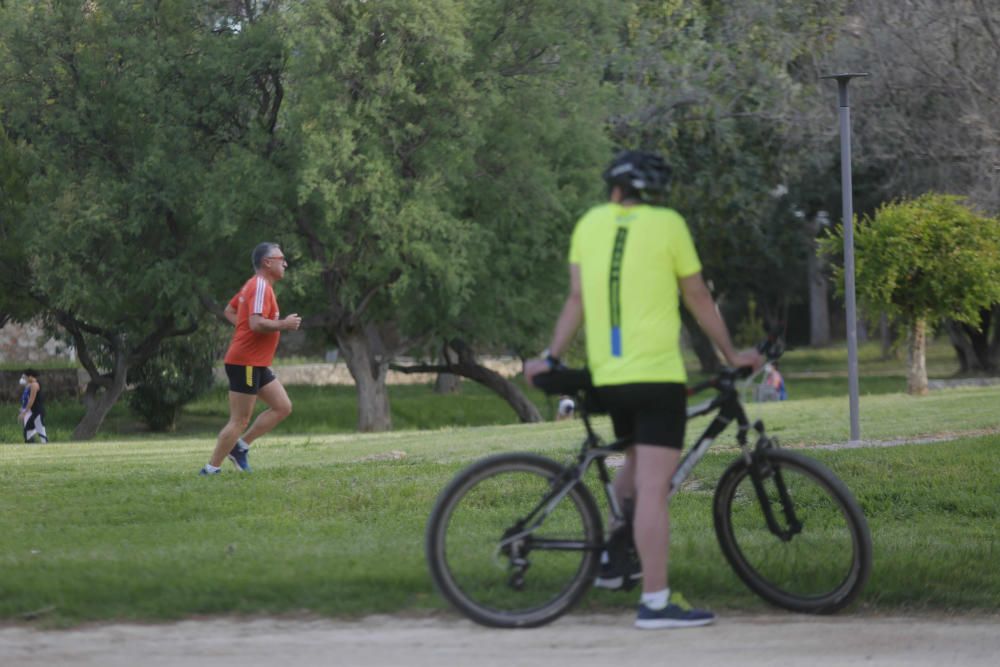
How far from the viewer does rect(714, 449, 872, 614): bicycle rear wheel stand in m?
6.86

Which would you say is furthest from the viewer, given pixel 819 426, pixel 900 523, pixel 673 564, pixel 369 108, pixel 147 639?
pixel 369 108

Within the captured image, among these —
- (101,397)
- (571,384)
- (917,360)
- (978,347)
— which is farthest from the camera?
(978,347)

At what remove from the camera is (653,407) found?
252 inches

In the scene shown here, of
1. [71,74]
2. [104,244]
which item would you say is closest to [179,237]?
[104,244]

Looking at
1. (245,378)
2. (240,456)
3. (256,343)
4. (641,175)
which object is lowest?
(240,456)

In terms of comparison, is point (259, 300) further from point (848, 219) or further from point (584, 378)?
point (848, 219)

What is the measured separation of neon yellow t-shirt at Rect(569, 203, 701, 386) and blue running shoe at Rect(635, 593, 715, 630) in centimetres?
94

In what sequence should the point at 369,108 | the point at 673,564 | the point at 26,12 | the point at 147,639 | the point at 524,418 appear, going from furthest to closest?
the point at 524,418 → the point at 26,12 → the point at 369,108 → the point at 673,564 → the point at 147,639

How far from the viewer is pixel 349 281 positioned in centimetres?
3186

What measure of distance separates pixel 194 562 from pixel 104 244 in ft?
85.2

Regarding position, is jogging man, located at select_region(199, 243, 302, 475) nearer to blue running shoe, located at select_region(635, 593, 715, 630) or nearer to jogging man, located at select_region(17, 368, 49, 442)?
blue running shoe, located at select_region(635, 593, 715, 630)

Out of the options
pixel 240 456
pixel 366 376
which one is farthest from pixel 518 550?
pixel 366 376

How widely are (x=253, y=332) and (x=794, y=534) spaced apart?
17.6 feet

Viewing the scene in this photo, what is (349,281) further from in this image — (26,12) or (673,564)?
(673,564)
